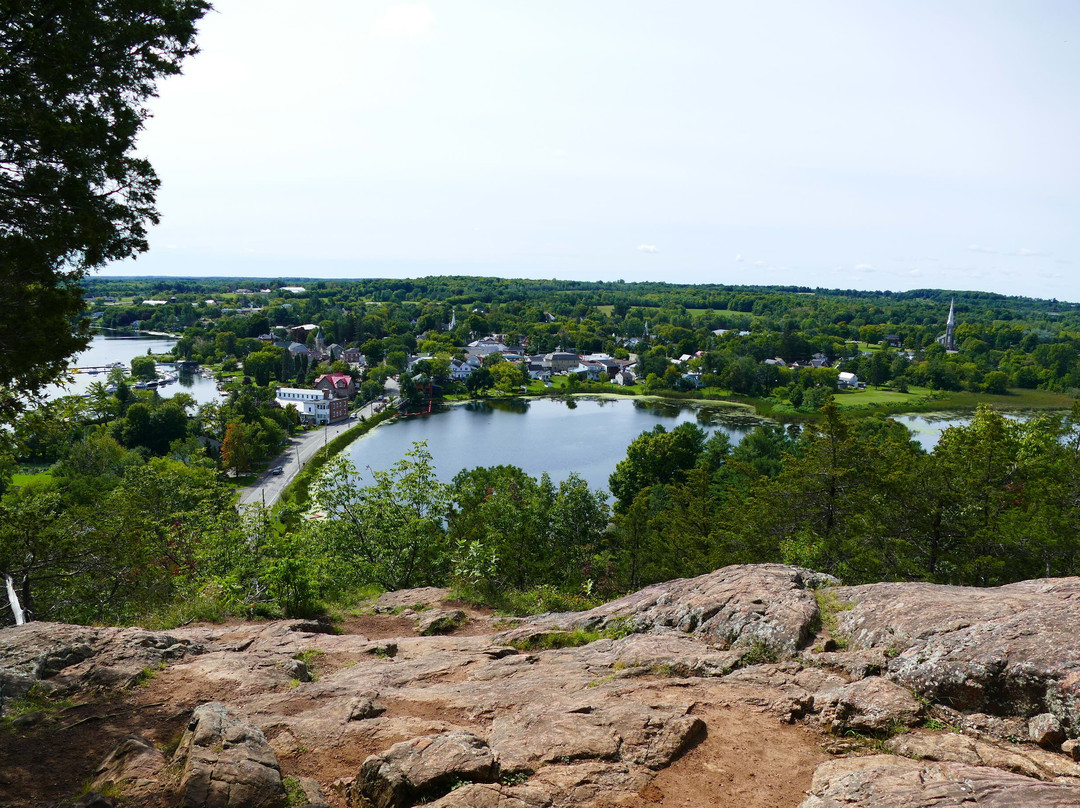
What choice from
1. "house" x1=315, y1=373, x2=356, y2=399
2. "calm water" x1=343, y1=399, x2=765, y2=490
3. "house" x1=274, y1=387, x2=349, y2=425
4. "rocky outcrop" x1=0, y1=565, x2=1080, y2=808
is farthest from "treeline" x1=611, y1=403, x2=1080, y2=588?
"house" x1=315, y1=373, x2=356, y2=399

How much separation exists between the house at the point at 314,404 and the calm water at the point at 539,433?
7.83m

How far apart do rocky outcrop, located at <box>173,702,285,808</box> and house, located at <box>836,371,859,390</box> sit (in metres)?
96.6

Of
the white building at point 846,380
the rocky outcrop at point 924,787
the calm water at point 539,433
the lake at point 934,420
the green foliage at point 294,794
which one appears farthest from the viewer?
the white building at point 846,380

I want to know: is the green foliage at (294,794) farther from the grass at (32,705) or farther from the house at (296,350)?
the house at (296,350)

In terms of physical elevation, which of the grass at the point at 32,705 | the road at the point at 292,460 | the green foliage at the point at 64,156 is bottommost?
the road at the point at 292,460

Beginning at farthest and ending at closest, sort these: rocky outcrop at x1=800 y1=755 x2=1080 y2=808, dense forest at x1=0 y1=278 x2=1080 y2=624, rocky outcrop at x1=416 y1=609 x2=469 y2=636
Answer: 1. dense forest at x1=0 y1=278 x2=1080 y2=624
2. rocky outcrop at x1=416 y1=609 x2=469 y2=636
3. rocky outcrop at x1=800 y1=755 x2=1080 y2=808

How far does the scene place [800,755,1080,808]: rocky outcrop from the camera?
3740mm

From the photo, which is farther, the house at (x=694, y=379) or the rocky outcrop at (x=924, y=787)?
the house at (x=694, y=379)

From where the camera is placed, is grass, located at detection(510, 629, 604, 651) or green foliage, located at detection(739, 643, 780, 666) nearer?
green foliage, located at detection(739, 643, 780, 666)

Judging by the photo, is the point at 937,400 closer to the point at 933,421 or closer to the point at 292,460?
the point at 933,421

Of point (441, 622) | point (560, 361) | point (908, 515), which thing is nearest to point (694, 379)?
point (560, 361)

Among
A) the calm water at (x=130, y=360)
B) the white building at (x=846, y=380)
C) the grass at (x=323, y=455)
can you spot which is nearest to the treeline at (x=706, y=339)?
the white building at (x=846, y=380)

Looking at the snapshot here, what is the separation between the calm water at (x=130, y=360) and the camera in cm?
8275

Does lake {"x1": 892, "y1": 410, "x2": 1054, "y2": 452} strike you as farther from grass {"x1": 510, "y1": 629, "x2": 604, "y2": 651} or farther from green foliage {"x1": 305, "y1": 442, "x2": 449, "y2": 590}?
grass {"x1": 510, "y1": 629, "x2": 604, "y2": 651}
